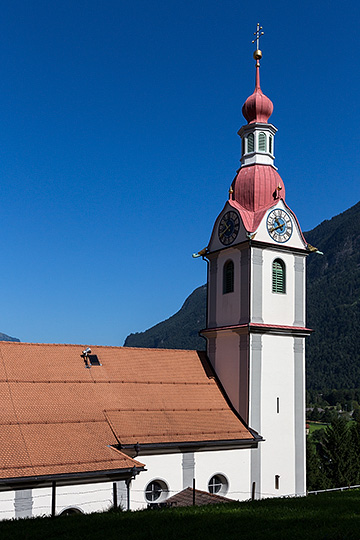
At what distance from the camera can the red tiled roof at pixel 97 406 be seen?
17.6 m

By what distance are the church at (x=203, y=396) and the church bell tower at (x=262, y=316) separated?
0.06m

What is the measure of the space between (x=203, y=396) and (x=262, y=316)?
4.18 metres

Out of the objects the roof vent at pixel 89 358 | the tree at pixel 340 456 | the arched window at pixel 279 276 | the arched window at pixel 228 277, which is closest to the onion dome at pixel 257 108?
the arched window at pixel 279 276

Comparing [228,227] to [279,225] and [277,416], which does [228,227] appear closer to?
[279,225]

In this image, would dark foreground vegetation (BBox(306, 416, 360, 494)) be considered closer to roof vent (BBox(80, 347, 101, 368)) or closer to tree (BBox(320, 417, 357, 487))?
tree (BBox(320, 417, 357, 487))

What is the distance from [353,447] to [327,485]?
6.63 m

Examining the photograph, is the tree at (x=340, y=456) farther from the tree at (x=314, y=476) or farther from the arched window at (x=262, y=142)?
the arched window at (x=262, y=142)

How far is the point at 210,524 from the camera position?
11.3 m

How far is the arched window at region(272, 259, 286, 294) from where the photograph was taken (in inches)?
971

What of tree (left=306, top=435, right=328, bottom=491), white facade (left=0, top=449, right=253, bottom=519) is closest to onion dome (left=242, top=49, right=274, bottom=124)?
white facade (left=0, top=449, right=253, bottom=519)

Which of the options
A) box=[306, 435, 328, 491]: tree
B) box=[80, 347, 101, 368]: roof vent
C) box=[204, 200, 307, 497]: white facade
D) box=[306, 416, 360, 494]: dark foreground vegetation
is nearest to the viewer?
box=[80, 347, 101, 368]: roof vent

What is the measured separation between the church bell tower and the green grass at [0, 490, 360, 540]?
927 cm

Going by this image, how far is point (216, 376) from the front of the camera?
25.0 m

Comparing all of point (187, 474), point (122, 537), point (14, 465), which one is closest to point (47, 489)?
point (14, 465)
